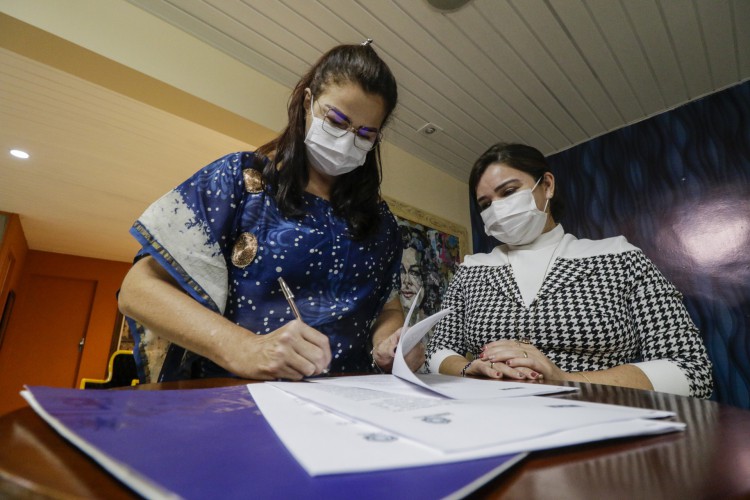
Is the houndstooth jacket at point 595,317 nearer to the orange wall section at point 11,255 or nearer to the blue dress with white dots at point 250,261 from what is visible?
the blue dress with white dots at point 250,261

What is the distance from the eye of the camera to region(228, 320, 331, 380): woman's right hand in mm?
505

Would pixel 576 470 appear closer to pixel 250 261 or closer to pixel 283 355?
pixel 283 355

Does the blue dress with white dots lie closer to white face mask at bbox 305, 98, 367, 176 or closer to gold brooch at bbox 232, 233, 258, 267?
gold brooch at bbox 232, 233, 258, 267

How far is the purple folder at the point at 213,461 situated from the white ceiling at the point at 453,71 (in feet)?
6.28

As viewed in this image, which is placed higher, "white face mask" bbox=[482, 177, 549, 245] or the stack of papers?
"white face mask" bbox=[482, 177, 549, 245]

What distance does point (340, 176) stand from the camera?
1.01 m

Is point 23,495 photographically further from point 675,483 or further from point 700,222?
point 700,222

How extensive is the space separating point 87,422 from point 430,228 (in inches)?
104

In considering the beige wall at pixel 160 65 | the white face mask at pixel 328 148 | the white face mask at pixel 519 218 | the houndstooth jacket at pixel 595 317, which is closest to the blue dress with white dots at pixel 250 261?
the white face mask at pixel 328 148

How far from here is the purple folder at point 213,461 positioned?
0.14 m

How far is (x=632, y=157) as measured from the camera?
253 centimetres

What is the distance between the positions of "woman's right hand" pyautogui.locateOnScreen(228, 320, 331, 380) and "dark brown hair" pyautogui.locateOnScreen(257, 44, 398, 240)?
34cm

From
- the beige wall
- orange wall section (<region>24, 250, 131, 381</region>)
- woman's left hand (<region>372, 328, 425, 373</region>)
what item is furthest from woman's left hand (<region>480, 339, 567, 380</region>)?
orange wall section (<region>24, 250, 131, 381</region>)

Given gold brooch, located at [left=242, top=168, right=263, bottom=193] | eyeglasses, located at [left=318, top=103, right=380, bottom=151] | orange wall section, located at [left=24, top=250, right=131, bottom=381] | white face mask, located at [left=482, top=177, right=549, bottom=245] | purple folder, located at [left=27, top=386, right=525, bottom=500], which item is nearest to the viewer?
purple folder, located at [left=27, top=386, right=525, bottom=500]
